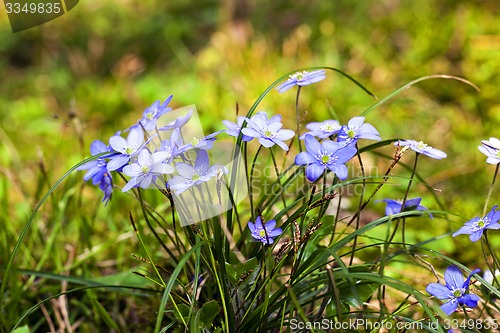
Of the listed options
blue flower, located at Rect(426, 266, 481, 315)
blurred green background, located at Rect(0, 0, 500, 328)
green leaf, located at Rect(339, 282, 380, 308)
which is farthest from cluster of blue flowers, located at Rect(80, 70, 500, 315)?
blurred green background, located at Rect(0, 0, 500, 328)

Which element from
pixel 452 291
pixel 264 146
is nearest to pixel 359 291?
pixel 452 291

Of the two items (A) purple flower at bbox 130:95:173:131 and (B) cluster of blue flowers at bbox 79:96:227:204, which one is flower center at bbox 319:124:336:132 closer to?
(B) cluster of blue flowers at bbox 79:96:227:204

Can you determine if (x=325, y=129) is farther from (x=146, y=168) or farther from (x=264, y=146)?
(x=146, y=168)

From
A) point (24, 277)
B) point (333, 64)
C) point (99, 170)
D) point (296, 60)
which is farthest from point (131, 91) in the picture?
point (99, 170)

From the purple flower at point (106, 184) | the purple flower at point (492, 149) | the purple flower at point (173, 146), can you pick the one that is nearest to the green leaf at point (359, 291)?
the purple flower at point (492, 149)

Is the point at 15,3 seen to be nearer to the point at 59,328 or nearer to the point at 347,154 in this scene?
the point at 59,328
